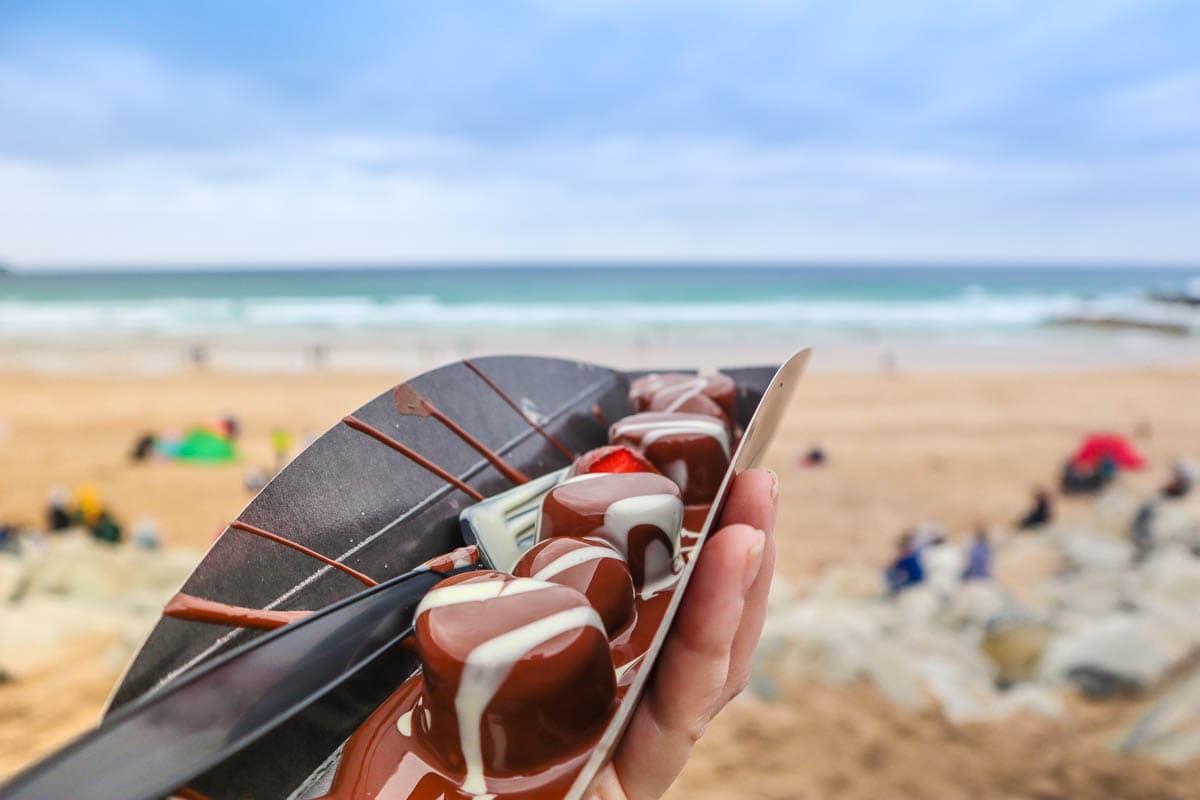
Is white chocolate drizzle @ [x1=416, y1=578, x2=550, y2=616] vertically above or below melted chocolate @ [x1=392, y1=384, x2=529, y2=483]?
below

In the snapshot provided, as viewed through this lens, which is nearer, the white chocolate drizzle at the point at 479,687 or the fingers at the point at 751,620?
the white chocolate drizzle at the point at 479,687

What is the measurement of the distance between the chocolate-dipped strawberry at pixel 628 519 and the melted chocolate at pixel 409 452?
0.25m

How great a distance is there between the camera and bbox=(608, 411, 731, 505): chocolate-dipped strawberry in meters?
1.71

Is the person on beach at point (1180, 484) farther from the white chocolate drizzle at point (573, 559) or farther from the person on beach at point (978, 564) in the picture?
the white chocolate drizzle at point (573, 559)

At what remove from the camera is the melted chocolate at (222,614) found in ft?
3.86

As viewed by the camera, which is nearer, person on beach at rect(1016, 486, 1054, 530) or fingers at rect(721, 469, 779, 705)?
fingers at rect(721, 469, 779, 705)

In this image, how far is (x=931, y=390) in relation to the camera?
44.3ft

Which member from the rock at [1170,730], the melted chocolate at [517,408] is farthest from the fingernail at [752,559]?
the rock at [1170,730]

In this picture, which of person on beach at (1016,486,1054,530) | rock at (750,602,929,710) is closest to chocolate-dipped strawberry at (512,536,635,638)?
rock at (750,602,929,710)

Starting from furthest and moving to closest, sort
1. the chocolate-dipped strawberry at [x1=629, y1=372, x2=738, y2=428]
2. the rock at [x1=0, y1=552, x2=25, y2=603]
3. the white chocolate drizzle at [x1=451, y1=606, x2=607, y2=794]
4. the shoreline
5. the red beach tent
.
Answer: the shoreline → the red beach tent → the rock at [x1=0, y1=552, x2=25, y2=603] → the chocolate-dipped strawberry at [x1=629, y1=372, x2=738, y2=428] → the white chocolate drizzle at [x1=451, y1=606, x2=607, y2=794]

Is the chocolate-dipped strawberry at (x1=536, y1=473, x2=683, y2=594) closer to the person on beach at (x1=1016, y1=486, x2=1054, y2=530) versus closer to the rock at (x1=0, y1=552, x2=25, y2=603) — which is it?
the rock at (x1=0, y1=552, x2=25, y2=603)

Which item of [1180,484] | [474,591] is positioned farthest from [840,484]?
[474,591]

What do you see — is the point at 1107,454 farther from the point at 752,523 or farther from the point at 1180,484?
the point at 752,523

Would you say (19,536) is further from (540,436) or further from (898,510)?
(898,510)
